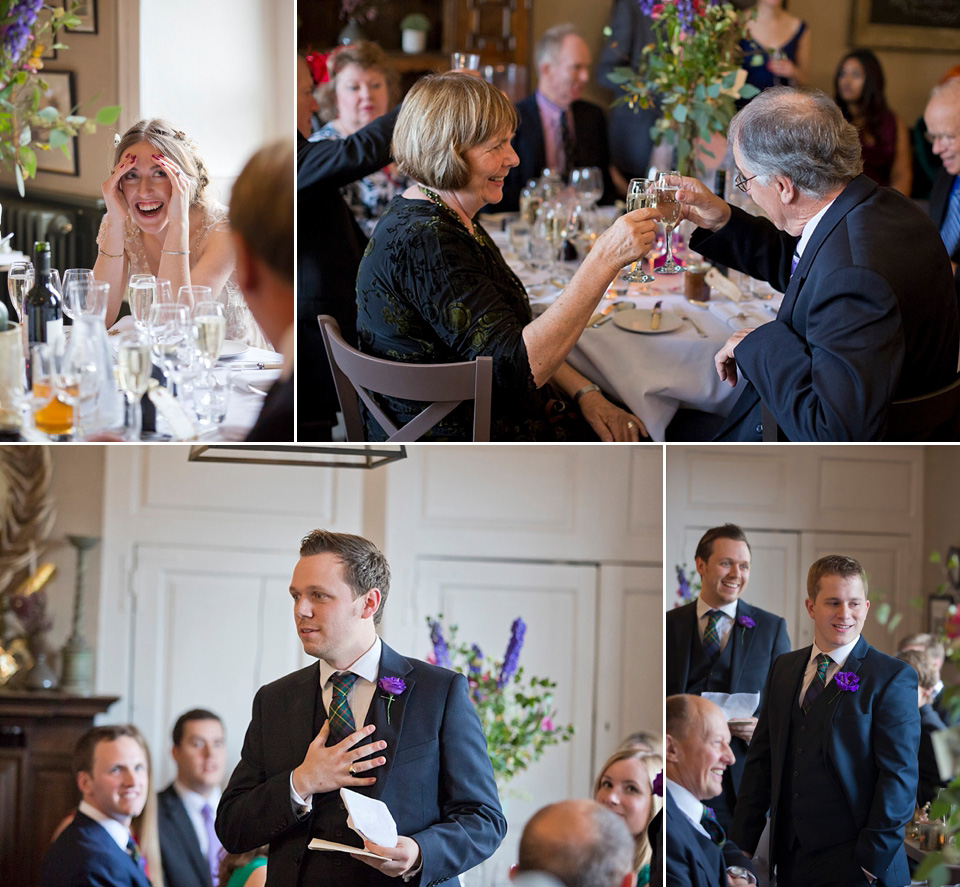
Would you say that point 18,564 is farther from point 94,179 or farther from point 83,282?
point 94,179

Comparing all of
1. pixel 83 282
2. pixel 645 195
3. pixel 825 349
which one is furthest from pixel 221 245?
pixel 825 349

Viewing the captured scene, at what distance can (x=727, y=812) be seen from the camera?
186 cm

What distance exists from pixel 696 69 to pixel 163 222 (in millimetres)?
1785

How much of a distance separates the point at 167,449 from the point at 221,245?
437mm

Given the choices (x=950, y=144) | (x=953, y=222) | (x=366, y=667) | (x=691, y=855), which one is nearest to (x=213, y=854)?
(x=366, y=667)

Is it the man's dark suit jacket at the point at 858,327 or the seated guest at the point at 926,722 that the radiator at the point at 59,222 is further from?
the seated guest at the point at 926,722

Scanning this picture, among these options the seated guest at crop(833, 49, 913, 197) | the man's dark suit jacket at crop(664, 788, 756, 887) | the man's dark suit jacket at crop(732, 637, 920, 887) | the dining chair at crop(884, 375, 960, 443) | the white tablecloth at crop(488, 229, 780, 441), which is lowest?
the man's dark suit jacket at crop(664, 788, 756, 887)

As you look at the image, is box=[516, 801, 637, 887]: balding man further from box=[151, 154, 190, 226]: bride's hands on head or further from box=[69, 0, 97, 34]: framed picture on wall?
box=[69, 0, 97, 34]: framed picture on wall

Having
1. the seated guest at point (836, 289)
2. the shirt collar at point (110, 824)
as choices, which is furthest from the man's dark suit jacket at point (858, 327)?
the shirt collar at point (110, 824)

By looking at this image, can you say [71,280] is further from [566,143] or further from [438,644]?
[566,143]

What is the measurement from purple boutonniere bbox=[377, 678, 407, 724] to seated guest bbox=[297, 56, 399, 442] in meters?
0.94

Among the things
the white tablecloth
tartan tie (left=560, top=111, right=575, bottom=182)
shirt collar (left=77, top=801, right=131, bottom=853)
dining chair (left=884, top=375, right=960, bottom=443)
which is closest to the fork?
the white tablecloth

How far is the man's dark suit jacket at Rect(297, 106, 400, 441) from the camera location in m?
2.59

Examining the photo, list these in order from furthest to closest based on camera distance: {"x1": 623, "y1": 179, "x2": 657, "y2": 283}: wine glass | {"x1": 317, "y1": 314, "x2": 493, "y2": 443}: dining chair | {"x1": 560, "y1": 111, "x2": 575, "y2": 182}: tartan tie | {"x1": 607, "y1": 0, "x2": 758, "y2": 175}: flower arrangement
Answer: {"x1": 560, "y1": 111, "x2": 575, "y2": 182}: tartan tie
{"x1": 607, "y1": 0, "x2": 758, "y2": 175}: flower arrangement
{"x1": 623, "y1": 179, "x2": 657, "y2": 283}: wine glass
{"x1": 317, "y1": 314, "x2": 493, "y2": 443}: dining chair
